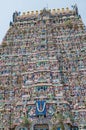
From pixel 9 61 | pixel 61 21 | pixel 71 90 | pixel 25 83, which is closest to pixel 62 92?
pixel 71 90

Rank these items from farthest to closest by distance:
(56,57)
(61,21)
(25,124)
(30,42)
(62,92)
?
(61,21), (30,42), (56,57), (62,92), (25,124)

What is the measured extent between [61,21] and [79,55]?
1110 cm

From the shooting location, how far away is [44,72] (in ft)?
155

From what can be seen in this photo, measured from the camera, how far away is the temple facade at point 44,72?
4266 cm

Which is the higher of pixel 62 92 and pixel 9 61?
pixel 9 61

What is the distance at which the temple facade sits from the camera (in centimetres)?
4266

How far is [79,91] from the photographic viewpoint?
1791 inches

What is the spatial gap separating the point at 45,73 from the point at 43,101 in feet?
17.7

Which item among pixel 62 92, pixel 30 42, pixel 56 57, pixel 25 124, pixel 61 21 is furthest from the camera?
pixel 61 21

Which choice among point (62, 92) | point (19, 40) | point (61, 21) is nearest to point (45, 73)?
point (62, 92)

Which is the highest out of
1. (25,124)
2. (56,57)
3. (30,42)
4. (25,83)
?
(30,42)

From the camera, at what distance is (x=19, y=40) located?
5500 cm

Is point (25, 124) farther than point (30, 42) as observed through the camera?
No

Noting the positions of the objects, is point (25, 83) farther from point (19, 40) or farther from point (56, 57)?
point (19, 40)
